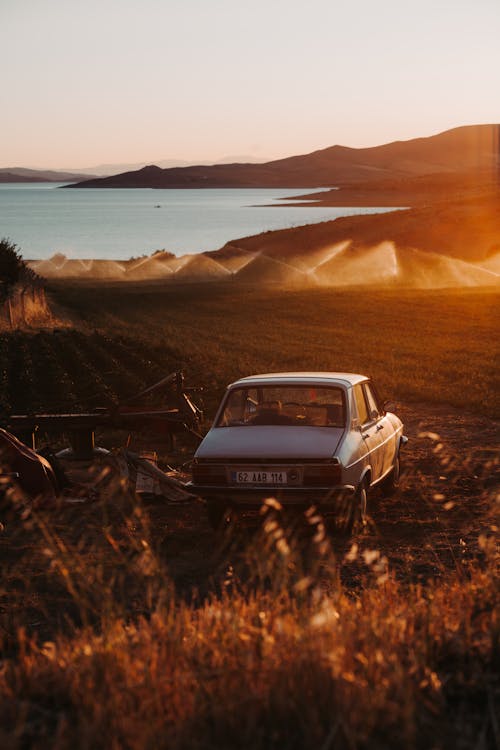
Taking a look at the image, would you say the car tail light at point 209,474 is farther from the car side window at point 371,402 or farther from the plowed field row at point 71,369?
the plowed field row at point 71,369

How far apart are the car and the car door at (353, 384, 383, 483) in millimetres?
11

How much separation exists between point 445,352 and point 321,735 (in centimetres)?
2528

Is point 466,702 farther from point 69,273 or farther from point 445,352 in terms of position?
point 69,273

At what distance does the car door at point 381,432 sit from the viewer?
12055 mm

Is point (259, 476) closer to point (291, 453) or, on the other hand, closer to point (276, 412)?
point (291, 453)

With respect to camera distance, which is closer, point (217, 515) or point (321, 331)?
point (217, 515)

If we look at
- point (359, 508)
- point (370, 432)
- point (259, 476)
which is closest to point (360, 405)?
point (370, 432)

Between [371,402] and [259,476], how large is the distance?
2.60 metres

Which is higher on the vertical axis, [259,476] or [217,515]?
[259,476]

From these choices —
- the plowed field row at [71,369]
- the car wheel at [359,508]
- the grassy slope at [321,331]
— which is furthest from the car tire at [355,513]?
the grassy slope at [321,331]

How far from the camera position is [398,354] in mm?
29125

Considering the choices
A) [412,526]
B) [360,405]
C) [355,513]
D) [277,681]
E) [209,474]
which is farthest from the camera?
[360,405]

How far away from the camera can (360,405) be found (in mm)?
11883

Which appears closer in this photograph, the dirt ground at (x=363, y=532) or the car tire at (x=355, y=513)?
the dirt ground at (x=363, y=532)
